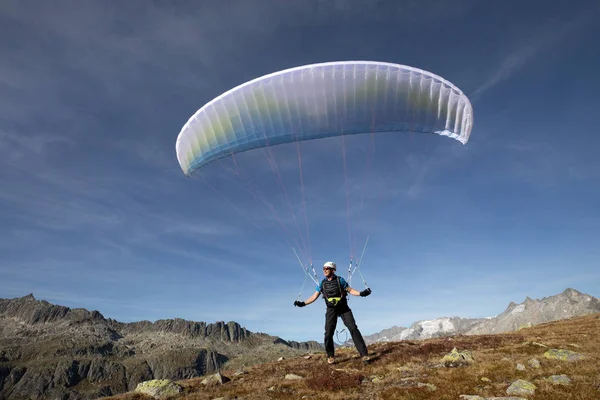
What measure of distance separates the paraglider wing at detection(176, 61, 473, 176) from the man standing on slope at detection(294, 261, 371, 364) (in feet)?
31.2

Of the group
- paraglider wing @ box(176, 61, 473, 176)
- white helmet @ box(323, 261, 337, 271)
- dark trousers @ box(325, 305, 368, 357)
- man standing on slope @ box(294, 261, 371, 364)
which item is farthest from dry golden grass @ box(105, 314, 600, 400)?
paraglider wing @ box(176, 61, 473, 176)

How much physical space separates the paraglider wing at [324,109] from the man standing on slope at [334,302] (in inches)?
374

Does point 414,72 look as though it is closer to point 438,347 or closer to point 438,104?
point 438,104

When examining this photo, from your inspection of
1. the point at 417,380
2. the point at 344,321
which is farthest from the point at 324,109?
the point at 417,380

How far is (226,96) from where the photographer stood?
1912cm

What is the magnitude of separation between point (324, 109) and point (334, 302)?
11.1 meters

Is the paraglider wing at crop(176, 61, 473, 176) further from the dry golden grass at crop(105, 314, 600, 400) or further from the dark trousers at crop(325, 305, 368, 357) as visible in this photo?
the dry golden grass at crop(105, 314, 600, 400)

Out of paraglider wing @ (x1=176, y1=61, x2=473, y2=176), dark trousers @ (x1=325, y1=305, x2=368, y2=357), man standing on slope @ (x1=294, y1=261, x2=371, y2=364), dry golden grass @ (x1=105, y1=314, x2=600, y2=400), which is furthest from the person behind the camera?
paraglider wing @ (x1=176, y1=61, x2=473, y2=176)

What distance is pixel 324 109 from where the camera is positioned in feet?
67.8

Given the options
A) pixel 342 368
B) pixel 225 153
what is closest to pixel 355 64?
pixel 225 153

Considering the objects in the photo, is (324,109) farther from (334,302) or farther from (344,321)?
(344,321)

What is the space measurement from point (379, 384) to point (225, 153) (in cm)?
1617

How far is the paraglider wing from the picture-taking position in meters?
18.8

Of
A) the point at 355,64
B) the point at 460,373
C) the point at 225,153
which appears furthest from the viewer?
the point at 225,153
